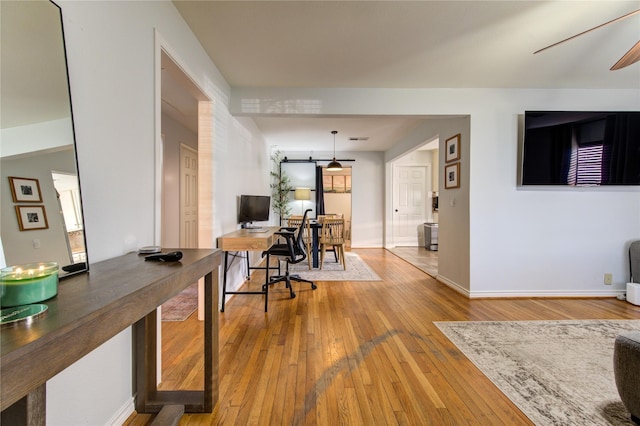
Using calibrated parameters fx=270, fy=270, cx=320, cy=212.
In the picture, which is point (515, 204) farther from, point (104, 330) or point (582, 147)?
point (104, 330)

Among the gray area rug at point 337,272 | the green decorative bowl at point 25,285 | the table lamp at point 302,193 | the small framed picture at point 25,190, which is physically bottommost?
the gray area rug at point 337,272

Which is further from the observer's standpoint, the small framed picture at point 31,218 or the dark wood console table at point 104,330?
the small framed picture at point 31,218

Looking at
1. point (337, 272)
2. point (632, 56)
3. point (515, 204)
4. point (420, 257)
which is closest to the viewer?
point (632, 56)

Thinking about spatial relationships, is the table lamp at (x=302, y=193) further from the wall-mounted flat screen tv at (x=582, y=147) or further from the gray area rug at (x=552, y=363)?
the gray area rug at (x=552, y=363)

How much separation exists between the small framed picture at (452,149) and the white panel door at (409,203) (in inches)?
126

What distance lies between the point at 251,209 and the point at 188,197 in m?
1.79

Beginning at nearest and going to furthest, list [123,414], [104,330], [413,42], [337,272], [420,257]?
[104,330] < [123,414] < [413,42] < [337,272] < [420,257]

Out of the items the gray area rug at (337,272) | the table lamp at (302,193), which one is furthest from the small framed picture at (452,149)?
the table lamp at (302,193)

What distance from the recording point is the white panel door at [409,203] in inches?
272

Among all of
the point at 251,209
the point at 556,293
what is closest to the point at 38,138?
the point at 251,209

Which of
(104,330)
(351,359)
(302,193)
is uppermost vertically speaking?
(302,193)

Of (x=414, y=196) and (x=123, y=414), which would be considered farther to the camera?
(x=414, y=196)

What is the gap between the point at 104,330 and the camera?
684mm

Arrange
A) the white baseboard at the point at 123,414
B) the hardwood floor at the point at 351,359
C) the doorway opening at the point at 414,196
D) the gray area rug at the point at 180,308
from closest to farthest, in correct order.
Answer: the white baseboard at the point at 123,414 → the hardwood floor at the point at 351,359 → the gray area rug at the point at 180,308 → the doorway opening at the point at 414,196
